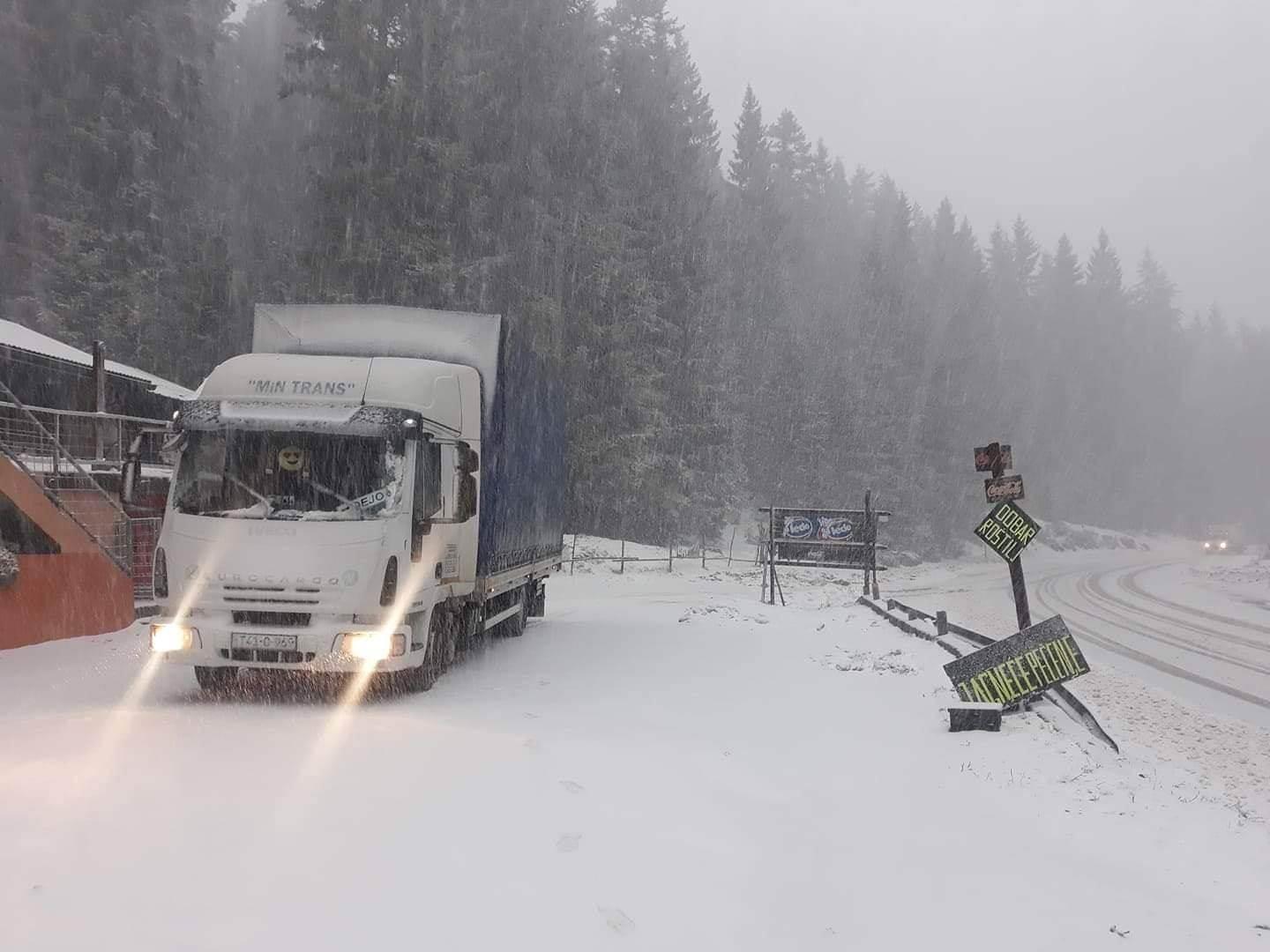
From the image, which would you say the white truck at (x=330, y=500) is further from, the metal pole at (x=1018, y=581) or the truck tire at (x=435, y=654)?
the metal pole at (x=1018, y=581)

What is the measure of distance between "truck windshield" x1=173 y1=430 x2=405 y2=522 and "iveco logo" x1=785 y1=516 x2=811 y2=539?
15737 millimetres

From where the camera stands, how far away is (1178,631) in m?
22.3

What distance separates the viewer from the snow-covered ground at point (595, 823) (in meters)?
4.32

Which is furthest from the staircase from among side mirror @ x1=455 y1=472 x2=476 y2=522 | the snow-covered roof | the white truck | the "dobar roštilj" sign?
the "dobar roštilj" sign

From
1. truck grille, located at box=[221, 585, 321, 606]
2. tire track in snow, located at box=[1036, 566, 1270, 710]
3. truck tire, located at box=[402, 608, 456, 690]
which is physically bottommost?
tire track in snow, located at box=[1036, 566, 1270, 710]

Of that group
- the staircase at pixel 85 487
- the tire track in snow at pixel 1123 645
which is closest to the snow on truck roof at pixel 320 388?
the staircase at pixel 85 487

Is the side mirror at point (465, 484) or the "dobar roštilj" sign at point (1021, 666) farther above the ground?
the side mirror at point (465, 484)

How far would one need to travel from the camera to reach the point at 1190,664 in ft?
57.1

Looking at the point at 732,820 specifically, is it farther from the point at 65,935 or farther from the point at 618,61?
the point at 618,61

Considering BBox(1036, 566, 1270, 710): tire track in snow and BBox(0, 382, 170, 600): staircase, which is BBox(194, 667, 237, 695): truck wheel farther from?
BBox(1036, 566, 1270, 710): tire track in snow

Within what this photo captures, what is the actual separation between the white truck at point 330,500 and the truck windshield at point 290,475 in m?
0.01

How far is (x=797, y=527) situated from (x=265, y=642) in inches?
664

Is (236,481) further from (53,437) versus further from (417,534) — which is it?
(53,437)

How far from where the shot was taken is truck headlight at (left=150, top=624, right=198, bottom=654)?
330 inches
